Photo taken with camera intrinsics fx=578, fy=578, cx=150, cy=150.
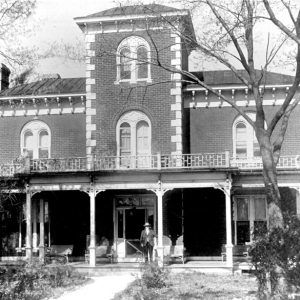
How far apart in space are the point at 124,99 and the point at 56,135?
149 inches

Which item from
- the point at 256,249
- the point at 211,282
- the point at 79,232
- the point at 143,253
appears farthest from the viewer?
the point at 79,232

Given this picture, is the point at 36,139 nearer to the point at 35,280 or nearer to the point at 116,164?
the point at 116,164

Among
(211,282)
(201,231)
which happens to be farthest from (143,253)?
(211,282)

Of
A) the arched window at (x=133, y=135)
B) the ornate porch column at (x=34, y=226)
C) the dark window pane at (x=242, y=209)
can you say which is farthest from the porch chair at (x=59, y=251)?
the dark window pane at (x=242, y=209)

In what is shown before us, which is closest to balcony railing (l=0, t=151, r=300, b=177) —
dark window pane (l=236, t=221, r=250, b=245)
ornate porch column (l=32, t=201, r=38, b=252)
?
ornate porch column (l=32, t=201, r=38, b=252)

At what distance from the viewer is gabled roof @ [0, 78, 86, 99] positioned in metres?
26.0

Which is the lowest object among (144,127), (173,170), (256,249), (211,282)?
(211,282)

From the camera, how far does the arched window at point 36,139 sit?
26094 millimetres

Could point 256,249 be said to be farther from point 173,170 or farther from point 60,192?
point 60,192

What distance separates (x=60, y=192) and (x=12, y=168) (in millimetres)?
2438

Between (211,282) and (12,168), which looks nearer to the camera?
→ (211,282)

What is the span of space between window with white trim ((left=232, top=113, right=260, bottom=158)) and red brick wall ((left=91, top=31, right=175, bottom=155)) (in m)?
3.05

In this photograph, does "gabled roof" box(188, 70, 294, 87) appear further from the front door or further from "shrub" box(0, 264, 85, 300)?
"shrub" box(0, 264, 85, 300)

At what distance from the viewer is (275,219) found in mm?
14945
